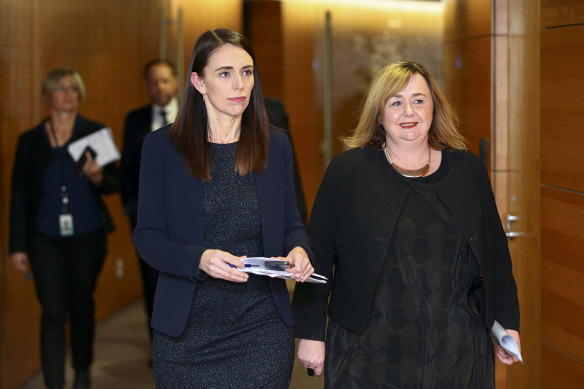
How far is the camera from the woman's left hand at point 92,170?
5434mm

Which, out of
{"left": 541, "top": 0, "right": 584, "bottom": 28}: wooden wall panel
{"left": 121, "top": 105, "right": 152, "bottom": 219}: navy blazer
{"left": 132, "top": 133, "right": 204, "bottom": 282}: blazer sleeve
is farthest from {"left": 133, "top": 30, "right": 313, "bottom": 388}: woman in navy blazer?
{"left": 121, "top": 105, "right": 152, "bottom": 219}: navy blazer

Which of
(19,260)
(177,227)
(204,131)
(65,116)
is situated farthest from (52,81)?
(177,227)

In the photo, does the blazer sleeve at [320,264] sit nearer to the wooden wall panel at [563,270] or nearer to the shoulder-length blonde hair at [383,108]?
the shoulder-length blonde hair at [383,108]

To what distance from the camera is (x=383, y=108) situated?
3285mm

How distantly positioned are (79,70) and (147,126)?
1485 mm

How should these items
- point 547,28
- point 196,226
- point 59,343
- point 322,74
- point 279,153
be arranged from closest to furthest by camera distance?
point 196,226 → point 279,153 → point 547,28 → point 59,343 → point 322,74

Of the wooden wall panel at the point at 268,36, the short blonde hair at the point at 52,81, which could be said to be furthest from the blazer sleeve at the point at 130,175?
the wooden wall panel at the point at 268,36

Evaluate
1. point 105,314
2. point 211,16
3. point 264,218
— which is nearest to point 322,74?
point 211,16

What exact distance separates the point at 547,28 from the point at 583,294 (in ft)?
4.10

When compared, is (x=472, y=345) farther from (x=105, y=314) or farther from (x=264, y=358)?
(x=105, y=314)

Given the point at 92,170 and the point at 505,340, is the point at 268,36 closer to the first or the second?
the point at 92,170

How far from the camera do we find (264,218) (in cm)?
309

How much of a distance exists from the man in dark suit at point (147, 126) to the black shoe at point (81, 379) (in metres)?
0.53

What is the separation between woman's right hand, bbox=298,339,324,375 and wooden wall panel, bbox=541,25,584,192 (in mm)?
1397
